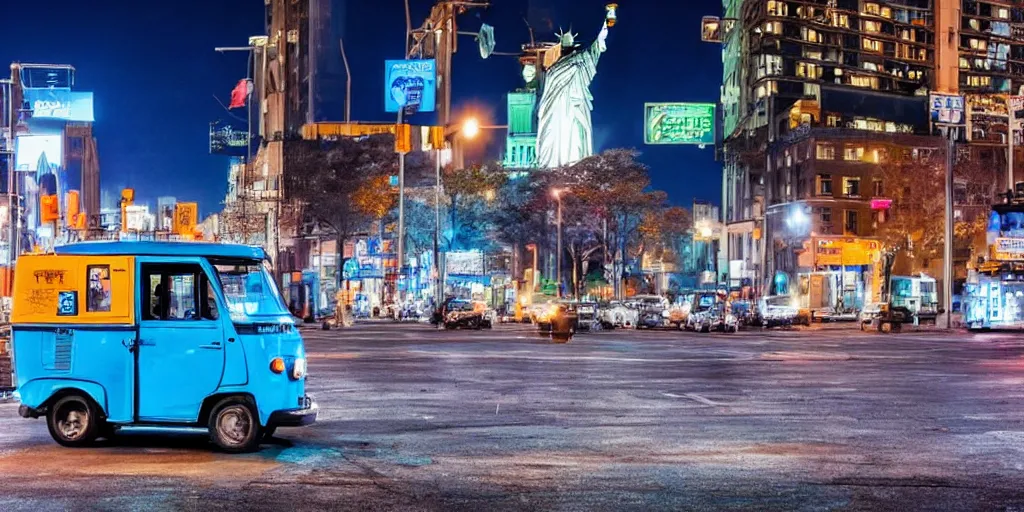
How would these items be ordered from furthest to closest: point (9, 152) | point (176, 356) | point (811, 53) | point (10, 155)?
point (811, 53) → point (10, 155) → point (9, 152) → point (176, 356)

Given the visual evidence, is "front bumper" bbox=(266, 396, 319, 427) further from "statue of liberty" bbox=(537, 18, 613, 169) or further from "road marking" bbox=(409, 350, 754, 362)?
"statue of liberty" bbox=(537, 18, 613, 169)

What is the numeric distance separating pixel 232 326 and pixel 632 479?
4610 millimetres

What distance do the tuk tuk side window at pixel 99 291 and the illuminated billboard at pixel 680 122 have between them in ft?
150

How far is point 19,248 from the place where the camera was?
9350 cm

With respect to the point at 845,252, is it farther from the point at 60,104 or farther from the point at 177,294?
the point at 177,294

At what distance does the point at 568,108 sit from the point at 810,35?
1190 inches

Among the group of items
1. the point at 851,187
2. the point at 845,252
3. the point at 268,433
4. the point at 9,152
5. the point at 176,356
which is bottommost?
the point at 268,433

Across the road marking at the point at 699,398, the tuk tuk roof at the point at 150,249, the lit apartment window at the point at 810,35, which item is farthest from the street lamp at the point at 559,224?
the tuk tuk roof at the point at 150,249

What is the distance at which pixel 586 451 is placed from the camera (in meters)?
13.4

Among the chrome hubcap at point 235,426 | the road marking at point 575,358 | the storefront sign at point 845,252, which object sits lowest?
the road marking at point 575,358

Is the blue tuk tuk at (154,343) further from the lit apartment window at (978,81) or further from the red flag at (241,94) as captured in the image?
the lit apartment window at (978,81)

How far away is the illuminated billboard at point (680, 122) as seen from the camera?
57.5 metres

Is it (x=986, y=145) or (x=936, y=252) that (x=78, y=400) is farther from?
(x=986, y=145)

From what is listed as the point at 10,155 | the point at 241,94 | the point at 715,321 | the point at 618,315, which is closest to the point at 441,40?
the point at 241,94
